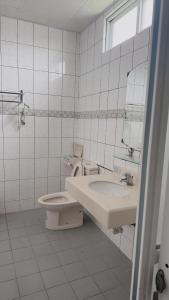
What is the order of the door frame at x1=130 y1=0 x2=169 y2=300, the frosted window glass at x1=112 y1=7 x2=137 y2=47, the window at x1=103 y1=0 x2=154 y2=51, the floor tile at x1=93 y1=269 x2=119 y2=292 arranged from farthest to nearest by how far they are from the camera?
the frosted window glass at x1=112 y1=7 x2=137 y2=47 → the window at x1=103 y1=0 x2=154 y2=51 → the floor tile at x1=93 y1=269 x2=119 y2=292 → the door frame at x1=130 y1=0 x2=169 y2=300

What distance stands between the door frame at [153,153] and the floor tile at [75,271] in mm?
1400

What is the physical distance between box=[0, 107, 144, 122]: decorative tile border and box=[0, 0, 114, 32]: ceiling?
107 cm

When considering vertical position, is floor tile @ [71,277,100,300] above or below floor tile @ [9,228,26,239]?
below

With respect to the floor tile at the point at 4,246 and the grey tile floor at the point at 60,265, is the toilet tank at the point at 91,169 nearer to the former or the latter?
the grey tile floor at the point at 60,265

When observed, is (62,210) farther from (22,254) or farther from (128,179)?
(128,179)

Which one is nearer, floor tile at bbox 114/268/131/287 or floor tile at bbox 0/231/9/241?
floor tile at bbox 114/268/131/287

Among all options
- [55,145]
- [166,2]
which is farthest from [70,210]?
[166,2]

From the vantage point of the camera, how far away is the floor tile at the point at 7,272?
172cm

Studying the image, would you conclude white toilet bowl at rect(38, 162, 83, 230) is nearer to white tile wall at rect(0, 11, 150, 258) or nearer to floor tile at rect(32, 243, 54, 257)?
floor tile at rect(32, 243, 54, 257)

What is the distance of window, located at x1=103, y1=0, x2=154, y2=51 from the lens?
1883mm

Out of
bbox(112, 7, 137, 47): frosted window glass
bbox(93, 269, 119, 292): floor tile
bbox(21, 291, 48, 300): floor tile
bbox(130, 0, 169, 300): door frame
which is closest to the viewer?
bbox(130, 0, 169, 300): door frame

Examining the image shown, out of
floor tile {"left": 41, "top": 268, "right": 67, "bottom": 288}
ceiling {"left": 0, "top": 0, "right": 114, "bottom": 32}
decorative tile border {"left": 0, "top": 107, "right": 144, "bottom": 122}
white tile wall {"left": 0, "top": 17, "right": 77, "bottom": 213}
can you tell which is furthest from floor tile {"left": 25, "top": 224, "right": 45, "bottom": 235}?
ceiling {"left": 0, "top": 0, "right": 114, "bottom": 32}

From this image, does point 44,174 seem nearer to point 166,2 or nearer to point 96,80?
point 96,80

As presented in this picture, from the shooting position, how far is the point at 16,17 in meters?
2.49
